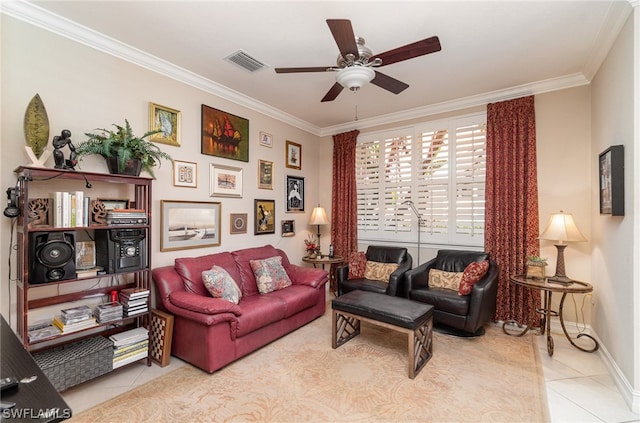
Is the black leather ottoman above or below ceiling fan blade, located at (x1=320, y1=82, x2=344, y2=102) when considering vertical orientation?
below

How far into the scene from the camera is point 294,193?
5.04 metres

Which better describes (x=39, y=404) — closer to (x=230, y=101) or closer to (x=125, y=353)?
(x=125, y=353)

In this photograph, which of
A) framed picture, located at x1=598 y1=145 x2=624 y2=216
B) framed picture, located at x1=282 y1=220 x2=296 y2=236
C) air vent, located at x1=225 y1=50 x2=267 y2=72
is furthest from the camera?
framed picture, located at x1=282 y1=220 x2=296 y2=236

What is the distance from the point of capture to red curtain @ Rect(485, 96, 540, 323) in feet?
12.0

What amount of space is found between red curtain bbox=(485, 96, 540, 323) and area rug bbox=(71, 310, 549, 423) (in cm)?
70

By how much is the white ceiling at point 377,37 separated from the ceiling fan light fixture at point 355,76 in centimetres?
41

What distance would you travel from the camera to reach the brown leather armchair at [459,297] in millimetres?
3191

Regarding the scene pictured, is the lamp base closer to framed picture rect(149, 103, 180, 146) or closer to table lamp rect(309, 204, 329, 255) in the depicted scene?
table lamp rect(309, 204, 329, 255)

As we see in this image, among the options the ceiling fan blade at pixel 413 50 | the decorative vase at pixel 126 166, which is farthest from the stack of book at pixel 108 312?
the ceiling fan blade at pixel 413 50

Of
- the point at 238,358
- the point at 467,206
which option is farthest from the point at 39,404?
the point at 467,206

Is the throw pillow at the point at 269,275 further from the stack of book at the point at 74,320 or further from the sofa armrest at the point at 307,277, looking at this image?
the stack of book at the point at 74,320

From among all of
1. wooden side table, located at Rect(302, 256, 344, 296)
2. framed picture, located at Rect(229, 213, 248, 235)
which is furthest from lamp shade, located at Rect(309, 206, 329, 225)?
framed picture, located at Rect(229, 213, 248, 235)

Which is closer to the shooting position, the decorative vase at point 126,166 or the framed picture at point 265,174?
the decorative vase at point 126,166

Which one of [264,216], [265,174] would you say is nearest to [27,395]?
[264,216]
